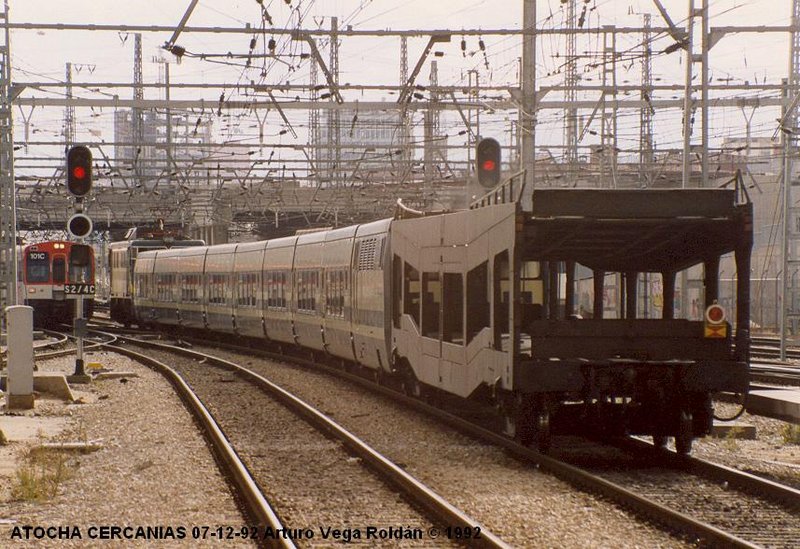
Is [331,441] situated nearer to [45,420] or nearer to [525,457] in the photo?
[525,457]

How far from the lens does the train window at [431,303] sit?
16.7 meters

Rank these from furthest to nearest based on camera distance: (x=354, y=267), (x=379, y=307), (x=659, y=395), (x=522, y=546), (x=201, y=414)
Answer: (x=354, y=267) → (x=379, y=307) → (x=201, y=414) → (x=659, y=395) → (x=522, y=546)

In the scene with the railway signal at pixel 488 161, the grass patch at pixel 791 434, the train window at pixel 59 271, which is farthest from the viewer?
the train window at pixel 59 271

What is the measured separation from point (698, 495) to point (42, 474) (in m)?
6.44

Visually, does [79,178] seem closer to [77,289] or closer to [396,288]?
[77,289]

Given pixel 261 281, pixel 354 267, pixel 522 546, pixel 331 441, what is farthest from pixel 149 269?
pixel 522 546

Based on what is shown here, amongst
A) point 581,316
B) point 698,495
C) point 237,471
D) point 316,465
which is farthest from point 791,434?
point 237,471

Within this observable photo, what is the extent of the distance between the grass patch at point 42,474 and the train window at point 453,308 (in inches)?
189

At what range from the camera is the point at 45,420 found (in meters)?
18.5

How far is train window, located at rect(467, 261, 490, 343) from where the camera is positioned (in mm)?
14328

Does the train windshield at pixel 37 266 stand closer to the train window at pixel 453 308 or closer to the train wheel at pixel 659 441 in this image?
the train window at pixel 453 308

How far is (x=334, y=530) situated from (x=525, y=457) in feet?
13.2

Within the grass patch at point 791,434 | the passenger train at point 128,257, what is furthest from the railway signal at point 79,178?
the passenger train at point 128,257

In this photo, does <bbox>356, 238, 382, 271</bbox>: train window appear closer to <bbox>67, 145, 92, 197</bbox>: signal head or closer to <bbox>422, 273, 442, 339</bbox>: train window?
<bbox>422, 273, 442, 339</bbox>: train window
